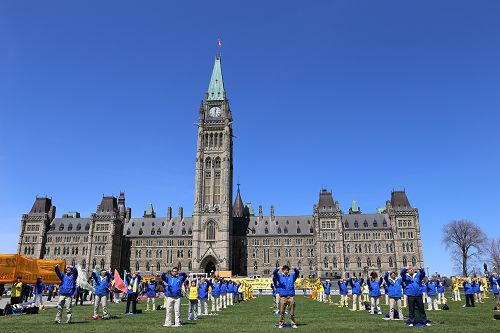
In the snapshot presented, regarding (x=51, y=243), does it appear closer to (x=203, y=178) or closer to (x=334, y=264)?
(x=203, y=178)

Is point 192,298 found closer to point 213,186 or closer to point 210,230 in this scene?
point 210,230

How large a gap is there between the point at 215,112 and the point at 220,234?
32485 millimetres

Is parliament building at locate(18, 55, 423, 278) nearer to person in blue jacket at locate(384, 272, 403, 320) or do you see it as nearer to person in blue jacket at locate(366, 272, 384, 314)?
person in blue jacket at locate(366, 272, 384, 314)

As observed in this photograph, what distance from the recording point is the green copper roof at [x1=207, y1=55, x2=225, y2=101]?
11194 centimetres

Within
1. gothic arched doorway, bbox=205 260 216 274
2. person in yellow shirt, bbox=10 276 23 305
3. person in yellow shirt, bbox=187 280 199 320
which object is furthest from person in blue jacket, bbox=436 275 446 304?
gothic arched doorway, bbox=205 260 216 274

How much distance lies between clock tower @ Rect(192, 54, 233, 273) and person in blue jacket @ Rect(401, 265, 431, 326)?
8138 centimetres

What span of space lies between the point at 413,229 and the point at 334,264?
831 inches

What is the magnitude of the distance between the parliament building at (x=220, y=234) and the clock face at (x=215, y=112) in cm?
26

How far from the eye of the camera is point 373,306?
2320 cm

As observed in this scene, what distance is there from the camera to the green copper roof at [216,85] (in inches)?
4407

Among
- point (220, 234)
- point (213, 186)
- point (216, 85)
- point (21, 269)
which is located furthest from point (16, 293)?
point (216, 85)

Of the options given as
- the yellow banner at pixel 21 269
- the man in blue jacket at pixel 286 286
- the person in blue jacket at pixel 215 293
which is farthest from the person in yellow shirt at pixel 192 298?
the yellow banner at pixel 21 269

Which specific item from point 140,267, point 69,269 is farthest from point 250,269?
point 69,269

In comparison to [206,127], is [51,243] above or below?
below
